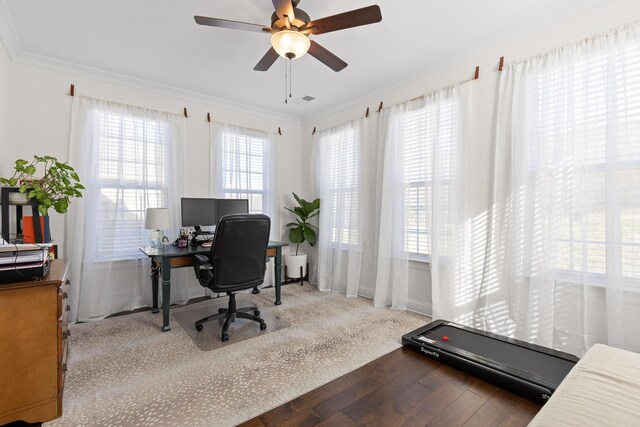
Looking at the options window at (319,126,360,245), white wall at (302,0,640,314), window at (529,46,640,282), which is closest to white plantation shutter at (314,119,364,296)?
window at (319,126,360,245)

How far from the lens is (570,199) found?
2.27 meters

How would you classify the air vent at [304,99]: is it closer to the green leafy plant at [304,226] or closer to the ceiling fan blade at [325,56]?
the green leafy plant at [304,226]

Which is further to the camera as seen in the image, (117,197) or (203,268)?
(117,197)

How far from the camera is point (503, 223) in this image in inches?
104

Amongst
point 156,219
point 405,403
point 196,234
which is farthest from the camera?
point 196,234

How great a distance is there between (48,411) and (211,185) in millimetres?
2869

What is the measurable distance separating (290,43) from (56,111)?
278 cm

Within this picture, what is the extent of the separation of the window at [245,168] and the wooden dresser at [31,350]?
8.67 ft

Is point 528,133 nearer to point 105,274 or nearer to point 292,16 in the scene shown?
point 292,16

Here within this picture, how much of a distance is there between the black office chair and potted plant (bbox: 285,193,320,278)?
5.26ft

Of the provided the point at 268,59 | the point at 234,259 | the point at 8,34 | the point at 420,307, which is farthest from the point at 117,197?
the point at 420,307

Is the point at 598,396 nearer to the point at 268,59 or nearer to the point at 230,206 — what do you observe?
the point at 268,59

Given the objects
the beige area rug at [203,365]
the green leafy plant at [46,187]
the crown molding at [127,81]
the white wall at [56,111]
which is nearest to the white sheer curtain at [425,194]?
the beige area rug at [203,365]

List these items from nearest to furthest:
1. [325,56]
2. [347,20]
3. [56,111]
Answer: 1. [347,20]
2. [325,56]
3. [56,111]
